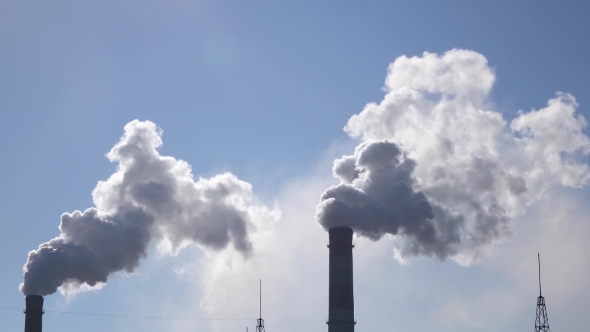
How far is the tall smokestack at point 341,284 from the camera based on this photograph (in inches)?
3509

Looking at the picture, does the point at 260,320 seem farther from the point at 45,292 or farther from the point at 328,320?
the point at 45,292

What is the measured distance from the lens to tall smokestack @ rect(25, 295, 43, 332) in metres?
87.1

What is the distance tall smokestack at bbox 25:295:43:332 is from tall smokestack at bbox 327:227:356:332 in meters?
23.9

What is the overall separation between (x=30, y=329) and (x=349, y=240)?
27546 mm

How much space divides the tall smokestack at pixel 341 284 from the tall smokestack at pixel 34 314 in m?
23.9

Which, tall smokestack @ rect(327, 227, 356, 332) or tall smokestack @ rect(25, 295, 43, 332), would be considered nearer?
tall smokestack @ rect(25, 295, 43, 332)

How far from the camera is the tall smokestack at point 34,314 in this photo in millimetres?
87125

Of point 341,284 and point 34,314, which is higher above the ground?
point 341,284

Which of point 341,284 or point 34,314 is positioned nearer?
point 34,314

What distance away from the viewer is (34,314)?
3462 inches

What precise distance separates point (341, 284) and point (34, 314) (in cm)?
2551

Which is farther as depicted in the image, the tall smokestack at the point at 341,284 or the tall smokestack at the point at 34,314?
the tall smokestack at the point at 341,284

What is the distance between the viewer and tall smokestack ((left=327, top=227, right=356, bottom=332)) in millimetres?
89125

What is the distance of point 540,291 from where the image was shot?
90.2 metres
